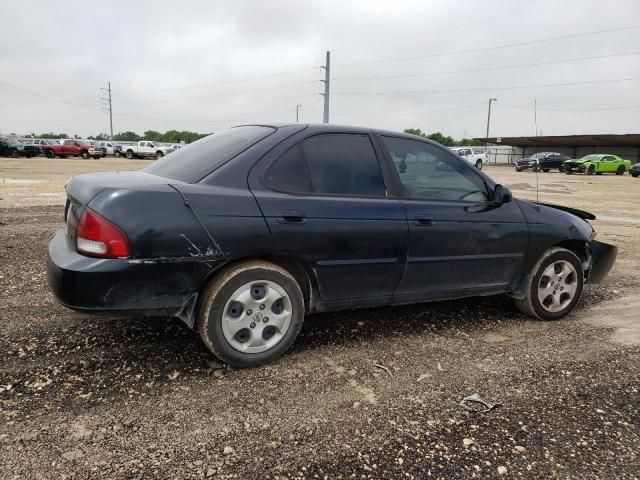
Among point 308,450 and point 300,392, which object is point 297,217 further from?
point 308,450

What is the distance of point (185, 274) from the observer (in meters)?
2.87

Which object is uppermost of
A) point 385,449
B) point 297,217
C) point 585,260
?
point 297,217

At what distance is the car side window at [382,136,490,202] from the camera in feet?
12.0

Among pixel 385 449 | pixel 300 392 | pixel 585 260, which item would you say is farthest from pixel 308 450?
pixel 585 260

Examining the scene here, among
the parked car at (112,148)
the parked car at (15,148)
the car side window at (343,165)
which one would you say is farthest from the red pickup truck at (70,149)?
the car side window at (343,165)

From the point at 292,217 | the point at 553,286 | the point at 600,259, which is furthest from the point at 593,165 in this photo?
the point at 292,217

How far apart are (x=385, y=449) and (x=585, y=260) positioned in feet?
9.93

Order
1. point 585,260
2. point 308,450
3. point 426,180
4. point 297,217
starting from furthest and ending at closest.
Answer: point 585,260 < point 426,180 < point 297,217 < point 308,450

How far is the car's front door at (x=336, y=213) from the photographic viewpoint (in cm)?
312

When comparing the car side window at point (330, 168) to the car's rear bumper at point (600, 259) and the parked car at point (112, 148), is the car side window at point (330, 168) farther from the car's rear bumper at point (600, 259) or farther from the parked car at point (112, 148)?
the parked car at point (112, 148)

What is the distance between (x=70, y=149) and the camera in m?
41.1

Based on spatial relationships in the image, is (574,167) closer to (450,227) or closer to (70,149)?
(450,227)

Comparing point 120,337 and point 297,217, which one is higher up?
point 297,217

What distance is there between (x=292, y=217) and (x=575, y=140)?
58.4 meters
